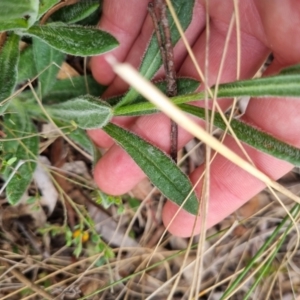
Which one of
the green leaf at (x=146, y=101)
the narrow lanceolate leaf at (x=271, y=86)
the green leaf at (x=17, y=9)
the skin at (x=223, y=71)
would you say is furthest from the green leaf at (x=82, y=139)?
the narrow lanceolate leaf at (x=271, y=86)

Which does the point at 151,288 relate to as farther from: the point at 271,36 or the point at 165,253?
the point at 271,36

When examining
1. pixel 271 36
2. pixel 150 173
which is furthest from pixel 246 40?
pixel 150 173

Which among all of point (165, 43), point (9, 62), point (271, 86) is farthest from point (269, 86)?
point (9, 62)

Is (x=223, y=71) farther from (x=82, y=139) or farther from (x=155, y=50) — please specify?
(x=82, y=139)

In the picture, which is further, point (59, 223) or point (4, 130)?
point (59, 223)

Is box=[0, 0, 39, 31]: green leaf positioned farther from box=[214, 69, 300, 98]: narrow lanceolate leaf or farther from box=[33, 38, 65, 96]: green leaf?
box=[214, 69, 300, 98]: narrow lanceolate leaf

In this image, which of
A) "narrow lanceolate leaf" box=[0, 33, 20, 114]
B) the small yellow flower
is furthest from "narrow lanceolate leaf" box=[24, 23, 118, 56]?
the small yellow flower
